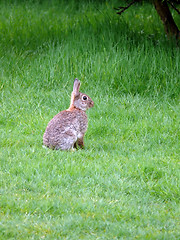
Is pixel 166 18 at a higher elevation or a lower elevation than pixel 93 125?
higher

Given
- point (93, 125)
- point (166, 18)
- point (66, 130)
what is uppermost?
point (166, 18)

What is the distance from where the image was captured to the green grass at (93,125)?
521 cm

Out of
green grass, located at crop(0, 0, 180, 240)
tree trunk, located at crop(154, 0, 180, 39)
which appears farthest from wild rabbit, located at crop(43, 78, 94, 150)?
tree trunk, located at crop(154, 0, 180, 39)

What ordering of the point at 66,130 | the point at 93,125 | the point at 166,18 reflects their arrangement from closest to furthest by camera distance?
the point at 66,130, the point at 93,125, the point at 166,18

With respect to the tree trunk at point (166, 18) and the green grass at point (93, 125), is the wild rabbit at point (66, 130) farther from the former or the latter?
the tree trunk at point (166, 18)

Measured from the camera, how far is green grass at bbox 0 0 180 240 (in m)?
5.21

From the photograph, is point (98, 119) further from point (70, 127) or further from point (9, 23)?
point (9, 23)

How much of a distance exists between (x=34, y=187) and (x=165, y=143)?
9.16ft

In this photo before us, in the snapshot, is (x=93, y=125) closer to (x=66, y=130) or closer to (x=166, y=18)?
(x=66, y=130)

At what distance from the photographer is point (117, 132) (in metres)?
8.20

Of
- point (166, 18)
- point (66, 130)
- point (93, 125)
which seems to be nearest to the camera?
point (66, 130)

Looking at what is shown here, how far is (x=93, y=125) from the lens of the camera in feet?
27.5

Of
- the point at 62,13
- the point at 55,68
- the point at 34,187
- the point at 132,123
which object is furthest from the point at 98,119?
the point at 62,13

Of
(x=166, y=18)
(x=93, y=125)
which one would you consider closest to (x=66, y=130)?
(x=93, y=125)
